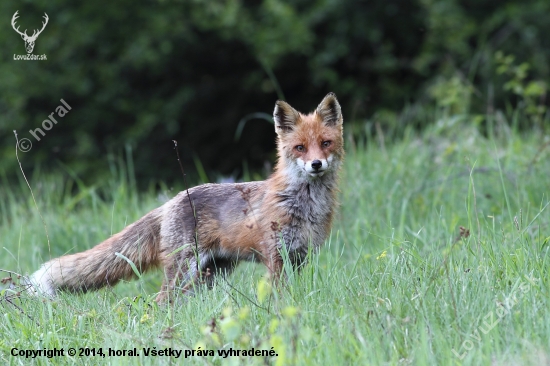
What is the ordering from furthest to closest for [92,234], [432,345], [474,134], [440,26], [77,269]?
[440,26], [474,134], [92,234], [77,269], [432,345]

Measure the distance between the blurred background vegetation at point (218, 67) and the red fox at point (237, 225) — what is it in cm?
876

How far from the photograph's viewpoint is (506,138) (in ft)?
31.7

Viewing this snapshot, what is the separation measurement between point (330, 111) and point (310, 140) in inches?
Result: 18.1

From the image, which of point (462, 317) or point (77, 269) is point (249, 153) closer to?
point (77, 269)

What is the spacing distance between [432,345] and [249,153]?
1262 cm

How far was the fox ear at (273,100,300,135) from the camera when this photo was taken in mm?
6004

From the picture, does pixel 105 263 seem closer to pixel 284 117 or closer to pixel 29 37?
pixel 284 117

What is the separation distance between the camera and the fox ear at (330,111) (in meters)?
6.04

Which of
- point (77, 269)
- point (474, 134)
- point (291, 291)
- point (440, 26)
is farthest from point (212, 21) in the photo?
point (291, 291)

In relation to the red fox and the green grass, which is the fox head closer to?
the red fox

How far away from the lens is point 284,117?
6.08 m
